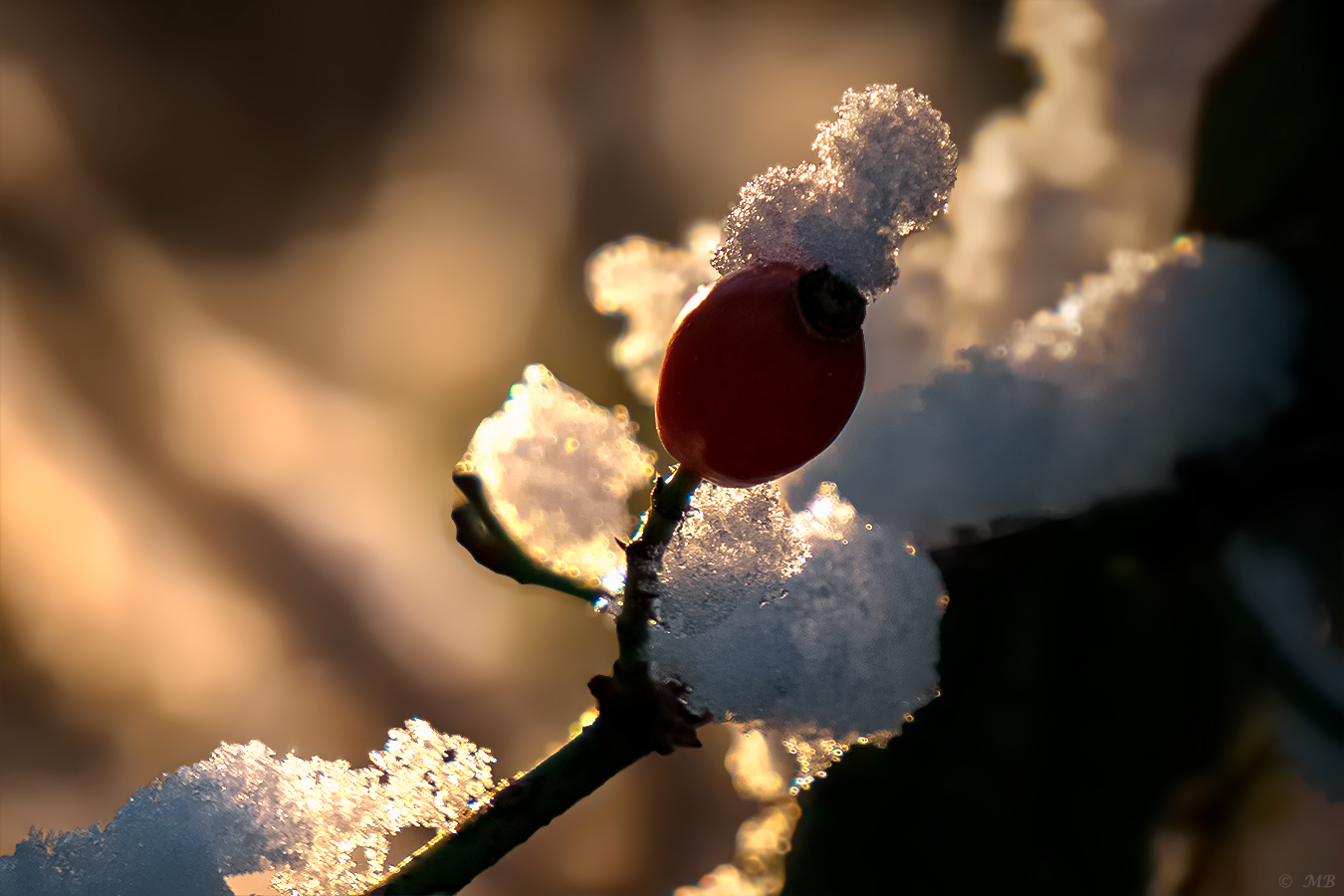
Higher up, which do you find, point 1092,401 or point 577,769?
point 1092,401

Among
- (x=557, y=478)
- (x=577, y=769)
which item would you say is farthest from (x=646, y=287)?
(x=577, y=769)

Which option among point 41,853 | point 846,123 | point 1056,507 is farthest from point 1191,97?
point 41,853

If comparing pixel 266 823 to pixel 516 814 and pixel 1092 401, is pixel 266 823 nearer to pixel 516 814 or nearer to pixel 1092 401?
pixel 516 814

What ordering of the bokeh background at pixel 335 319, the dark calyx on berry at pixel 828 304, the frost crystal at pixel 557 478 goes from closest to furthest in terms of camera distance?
the dark calyx on berry at pixel 828 304
the frost crystal at pixel 557 478
the bokeh background at pixel 335 319

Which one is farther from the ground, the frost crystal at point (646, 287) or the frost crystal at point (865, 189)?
the frost crystal at point (646, 287)

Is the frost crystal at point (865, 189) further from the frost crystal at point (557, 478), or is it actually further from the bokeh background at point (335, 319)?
the bokeh background at point (335, 319)

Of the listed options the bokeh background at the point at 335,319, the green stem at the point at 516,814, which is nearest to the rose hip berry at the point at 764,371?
the green stem at the point at 516,814
